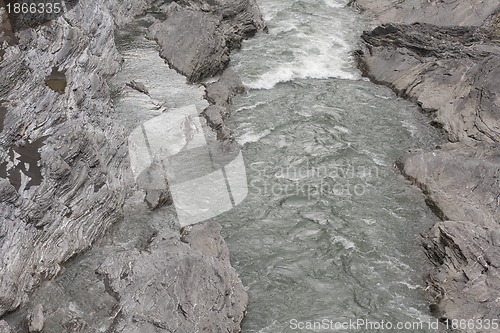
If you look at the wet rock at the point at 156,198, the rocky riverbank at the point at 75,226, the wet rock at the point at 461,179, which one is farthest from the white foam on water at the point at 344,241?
the wet rock at the point at 156,198

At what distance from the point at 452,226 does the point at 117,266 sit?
831 centimetres

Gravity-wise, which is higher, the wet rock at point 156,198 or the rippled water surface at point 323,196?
the wet rock at point 156,198

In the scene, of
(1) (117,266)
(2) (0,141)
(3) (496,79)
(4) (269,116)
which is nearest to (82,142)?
(2) (0,141)

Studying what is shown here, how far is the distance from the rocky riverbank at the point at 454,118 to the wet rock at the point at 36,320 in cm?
877

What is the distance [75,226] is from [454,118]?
42.5 feet

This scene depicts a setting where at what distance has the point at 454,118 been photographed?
19.4 m

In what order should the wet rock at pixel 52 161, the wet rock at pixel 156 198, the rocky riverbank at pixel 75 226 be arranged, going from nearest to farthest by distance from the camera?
the rocky riverbank at pixel 75 226
the wet rock at pixel 52 161
the wet rock at pixel 156 198

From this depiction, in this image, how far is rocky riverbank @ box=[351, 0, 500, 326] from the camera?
44.2 ft

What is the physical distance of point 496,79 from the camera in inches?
761

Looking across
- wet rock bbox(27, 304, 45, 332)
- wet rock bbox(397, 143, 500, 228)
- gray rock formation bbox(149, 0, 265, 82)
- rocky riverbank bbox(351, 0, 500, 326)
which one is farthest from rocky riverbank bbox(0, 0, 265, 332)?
wet rock bbox(397, 143, 500, 228)

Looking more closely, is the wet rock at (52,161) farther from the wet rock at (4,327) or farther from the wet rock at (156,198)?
the wet rock at (156,198)

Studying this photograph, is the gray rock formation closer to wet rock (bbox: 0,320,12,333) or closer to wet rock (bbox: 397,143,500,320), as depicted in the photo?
wet rock (bbox: 397,143,500,320)

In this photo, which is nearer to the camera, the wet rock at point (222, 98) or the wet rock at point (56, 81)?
the wet rock at point (56, 81)

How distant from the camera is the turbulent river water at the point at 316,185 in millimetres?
13500
